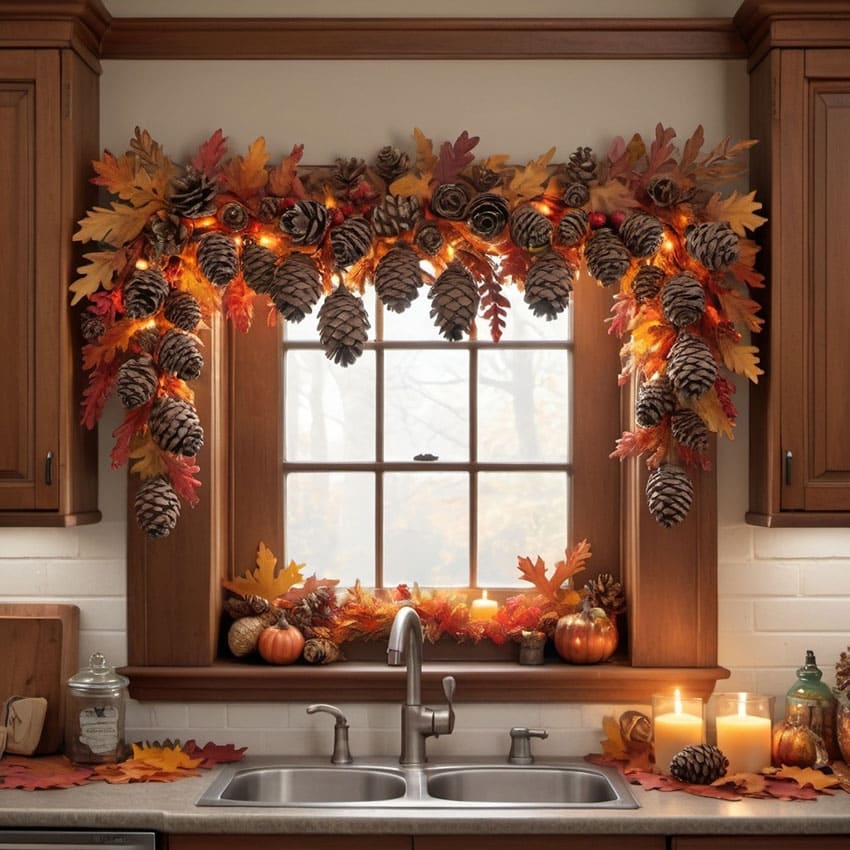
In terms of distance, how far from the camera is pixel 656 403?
277cm

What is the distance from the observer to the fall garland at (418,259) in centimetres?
270

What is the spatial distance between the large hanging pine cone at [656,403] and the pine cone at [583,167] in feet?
1.64

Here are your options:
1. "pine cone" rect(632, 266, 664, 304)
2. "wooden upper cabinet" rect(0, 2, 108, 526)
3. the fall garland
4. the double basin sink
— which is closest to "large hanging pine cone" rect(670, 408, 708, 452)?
the fall garland

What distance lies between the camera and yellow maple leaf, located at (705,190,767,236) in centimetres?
273

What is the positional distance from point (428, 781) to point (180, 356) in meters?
1.13

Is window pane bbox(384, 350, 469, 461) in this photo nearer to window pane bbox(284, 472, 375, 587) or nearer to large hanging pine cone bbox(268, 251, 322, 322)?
window pane bbox(284, 472, 375, 587)

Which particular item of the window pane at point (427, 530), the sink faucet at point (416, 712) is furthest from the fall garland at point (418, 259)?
the sink faucet at point (416, 712)

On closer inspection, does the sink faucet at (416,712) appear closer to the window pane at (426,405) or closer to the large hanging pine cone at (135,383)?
the window pane at (426,405)

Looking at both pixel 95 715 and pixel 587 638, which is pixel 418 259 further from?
pixel 95 715

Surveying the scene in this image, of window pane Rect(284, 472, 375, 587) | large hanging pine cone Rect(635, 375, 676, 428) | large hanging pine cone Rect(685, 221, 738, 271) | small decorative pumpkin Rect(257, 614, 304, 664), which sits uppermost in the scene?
large hanging pine cone Rect(685, 221, 738, 271)

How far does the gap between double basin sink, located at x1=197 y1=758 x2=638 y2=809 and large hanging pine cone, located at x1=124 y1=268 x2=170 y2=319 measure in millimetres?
1075

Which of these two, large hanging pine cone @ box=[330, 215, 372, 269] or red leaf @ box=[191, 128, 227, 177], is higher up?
red leaf @ box=[191, 128, 227, 177]

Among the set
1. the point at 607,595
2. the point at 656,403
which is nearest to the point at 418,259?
the point at 656,403

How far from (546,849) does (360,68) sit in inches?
73.6
